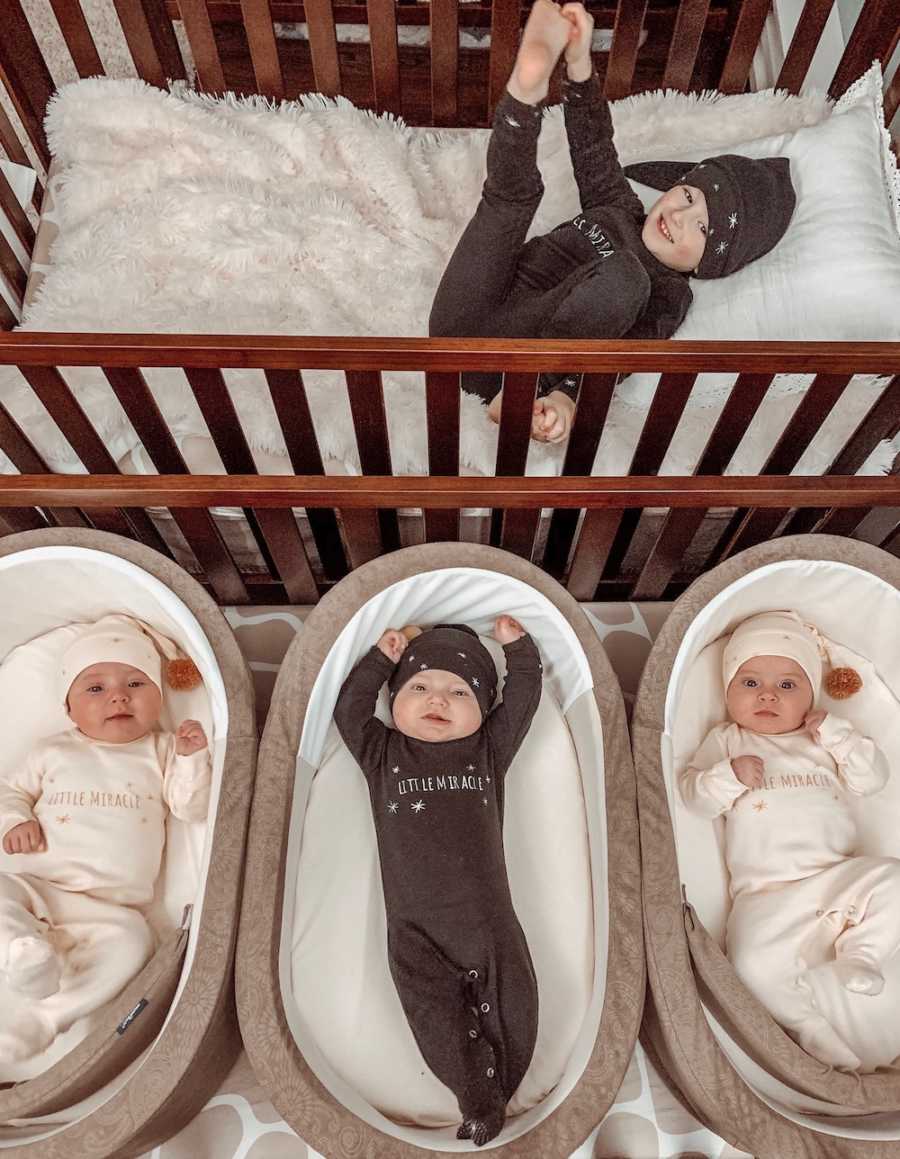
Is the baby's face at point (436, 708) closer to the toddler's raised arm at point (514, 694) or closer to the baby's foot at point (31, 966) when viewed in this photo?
the toddler's raised arm at point (514, 694)

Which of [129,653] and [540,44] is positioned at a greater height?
[540,44]

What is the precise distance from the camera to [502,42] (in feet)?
5.41

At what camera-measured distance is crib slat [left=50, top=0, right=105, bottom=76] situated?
1.59m

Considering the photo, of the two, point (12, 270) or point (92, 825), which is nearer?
point (92, 825)

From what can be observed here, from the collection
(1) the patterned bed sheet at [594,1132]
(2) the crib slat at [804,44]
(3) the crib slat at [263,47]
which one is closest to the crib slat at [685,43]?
(2) the crib slat at [804,44]

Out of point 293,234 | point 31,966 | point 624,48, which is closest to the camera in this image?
point 31,966

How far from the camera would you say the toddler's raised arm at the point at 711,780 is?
4.14 feet

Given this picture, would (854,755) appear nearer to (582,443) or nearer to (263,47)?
(582,443)

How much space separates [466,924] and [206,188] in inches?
49.6

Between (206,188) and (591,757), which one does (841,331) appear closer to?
(591,757)

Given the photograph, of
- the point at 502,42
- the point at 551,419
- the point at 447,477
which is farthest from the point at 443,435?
the point at 502,42

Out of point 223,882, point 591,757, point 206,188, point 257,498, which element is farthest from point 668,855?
point 206,188

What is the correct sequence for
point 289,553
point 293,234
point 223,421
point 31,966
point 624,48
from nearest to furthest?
point 31,966
point 223,421
point 289,553
point 293,234
point 624,48

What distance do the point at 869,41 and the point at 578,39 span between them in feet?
2.44
